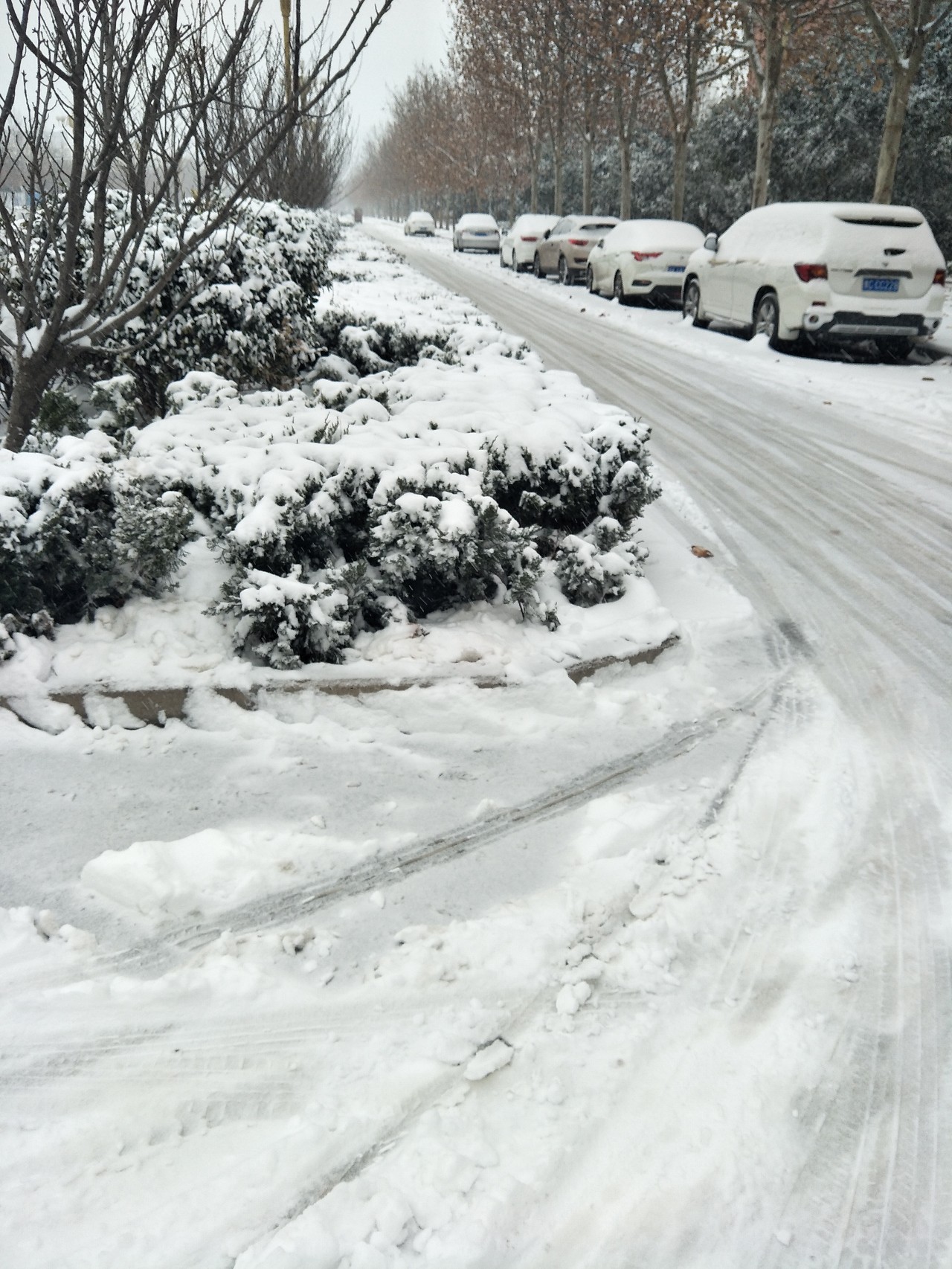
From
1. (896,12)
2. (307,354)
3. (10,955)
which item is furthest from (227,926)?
(896,12)

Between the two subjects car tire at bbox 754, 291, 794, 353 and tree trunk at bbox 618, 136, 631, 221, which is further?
tree trunk at bbox 618, 136, 631, 221

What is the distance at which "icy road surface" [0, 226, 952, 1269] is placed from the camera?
1.70m

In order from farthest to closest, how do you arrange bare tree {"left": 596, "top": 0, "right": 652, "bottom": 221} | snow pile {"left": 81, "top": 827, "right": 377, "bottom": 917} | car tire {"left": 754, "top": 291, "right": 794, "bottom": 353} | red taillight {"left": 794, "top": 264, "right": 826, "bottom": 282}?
bare tree {"left": 596, "top": 0, "right": 652, "bottom": 221} < car tire {"left": 754, "top": 291, "right": 794, "bottom": 353} < red taillight {"left": 794, "top": 264, "right": 826, "bottom": 282} < snow pile {"left": 81, "top": 827, "right": 377, "bottom": 917}

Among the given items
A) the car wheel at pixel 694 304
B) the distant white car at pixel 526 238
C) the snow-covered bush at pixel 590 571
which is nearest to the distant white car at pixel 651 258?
the car wheel at pixel 694 304

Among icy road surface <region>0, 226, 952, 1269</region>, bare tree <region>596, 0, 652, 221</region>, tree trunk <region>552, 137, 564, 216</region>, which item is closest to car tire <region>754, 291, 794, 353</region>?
icy road surface <region>0, 226, 952, 1269</region>

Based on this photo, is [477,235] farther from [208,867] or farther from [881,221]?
[208,867]

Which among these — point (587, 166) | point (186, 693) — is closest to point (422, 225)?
point (587, 166)

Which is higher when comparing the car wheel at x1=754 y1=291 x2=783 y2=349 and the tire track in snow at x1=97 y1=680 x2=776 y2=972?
the car wheel at x1=754 y1=291 x2=783 y2=349

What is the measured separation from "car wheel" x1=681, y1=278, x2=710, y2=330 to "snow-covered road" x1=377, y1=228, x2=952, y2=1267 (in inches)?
90.2

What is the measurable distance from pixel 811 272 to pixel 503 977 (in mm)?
9814

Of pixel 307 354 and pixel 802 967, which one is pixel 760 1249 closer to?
pixel 802 967

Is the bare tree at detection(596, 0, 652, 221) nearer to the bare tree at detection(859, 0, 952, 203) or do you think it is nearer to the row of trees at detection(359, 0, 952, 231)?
the row of trees at detection(359, 0, 952, 231)

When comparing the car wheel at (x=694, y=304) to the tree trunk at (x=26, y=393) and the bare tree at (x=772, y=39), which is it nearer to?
the bare tree at (x=772, y=39)

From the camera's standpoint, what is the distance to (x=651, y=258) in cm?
1563
